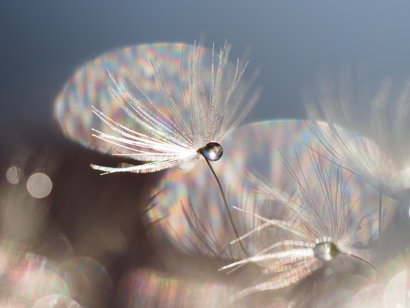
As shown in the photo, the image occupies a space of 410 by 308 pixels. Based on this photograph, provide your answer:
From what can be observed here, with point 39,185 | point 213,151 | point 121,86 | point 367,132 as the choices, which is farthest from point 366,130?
point 39,185

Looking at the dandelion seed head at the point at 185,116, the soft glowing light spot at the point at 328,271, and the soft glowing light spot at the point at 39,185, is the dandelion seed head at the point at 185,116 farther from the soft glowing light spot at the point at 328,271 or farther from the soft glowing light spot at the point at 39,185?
the soft glowing light spot at the point at 328,271

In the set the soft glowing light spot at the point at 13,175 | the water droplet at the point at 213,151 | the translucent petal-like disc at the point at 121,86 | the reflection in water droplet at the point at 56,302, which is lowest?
the reflection in water droplet at the point at 56,302

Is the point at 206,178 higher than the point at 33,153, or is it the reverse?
the point at 33,153

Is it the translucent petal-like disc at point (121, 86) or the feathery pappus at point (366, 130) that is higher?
the translucent petal-like disc at point (121, 86)

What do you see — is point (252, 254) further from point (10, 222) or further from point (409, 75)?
point (409, 75)

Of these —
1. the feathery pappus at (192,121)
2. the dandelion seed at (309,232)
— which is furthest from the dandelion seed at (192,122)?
the dandelion seed at (309,232)

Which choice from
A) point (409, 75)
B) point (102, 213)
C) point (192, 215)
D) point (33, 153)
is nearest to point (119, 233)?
point (102, 213)
